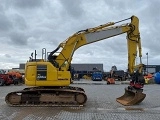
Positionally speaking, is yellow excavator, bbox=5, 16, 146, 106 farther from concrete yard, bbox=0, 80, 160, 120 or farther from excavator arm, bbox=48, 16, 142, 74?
concrete yard, bbox=0, 80, 160, 120

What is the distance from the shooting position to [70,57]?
17094 mm

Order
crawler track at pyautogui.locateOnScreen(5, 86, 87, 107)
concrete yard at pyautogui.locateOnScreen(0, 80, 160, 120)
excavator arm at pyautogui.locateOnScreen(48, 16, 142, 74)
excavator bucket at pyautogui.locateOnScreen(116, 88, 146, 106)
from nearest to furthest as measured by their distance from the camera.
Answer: concrete yard at pyautogui.locateOnScreen(0, 80, 160, 120) → crawler track at pyautogui.locateOnScreen(5, 86, 87, 107) → excavator bucket at pyautogui.locateOnScreen(116, 88, 146, 106) → excavator arm at pyautogui.locateOnScreen(48, 16, 142, 74)

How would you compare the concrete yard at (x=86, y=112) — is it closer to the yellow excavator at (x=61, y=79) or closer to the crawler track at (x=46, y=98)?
the crawler track at (x=46, y=98)

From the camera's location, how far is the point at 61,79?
15.8m

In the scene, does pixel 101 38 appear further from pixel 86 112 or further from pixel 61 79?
pixel 86 112

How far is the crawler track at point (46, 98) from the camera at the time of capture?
50.5ft

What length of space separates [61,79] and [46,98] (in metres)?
1.20

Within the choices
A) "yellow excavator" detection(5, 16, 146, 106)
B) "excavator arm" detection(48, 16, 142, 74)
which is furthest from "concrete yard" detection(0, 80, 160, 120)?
"excavator arm" detection(48, 16, 142, 74)

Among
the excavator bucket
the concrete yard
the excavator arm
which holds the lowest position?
the concrete yard

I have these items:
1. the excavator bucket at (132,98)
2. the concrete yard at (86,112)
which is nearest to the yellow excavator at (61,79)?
the excavator bucket at (132,98)

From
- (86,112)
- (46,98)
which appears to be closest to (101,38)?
(46,98)

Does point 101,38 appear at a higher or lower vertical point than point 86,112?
higher

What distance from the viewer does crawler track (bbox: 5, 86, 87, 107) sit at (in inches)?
607

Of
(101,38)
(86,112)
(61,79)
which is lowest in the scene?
(86,112)
